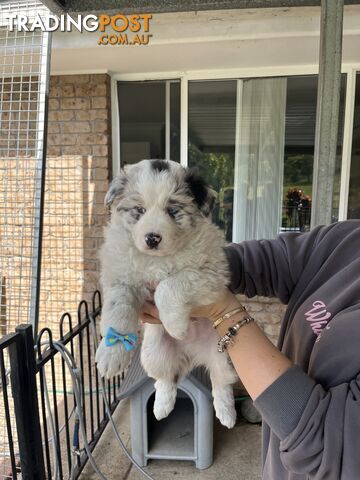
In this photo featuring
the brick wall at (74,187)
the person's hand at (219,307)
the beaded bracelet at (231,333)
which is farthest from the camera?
the brick wall at (74,187)

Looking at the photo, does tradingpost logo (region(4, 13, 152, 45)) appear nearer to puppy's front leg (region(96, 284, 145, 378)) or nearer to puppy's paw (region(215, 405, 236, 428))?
puppy's front leg (region(96, 284, 145, 378))

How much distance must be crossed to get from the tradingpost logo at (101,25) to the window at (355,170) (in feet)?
6.59

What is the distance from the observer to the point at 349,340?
0.95 m

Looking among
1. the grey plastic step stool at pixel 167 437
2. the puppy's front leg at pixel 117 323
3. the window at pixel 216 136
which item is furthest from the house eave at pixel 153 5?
the grey plastic step stool at pixel 167 437

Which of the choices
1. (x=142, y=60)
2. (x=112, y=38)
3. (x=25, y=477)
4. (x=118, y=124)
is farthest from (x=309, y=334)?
(x=118, y=124)

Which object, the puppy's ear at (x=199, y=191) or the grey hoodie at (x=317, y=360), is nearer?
the grey hoodie at (x=317, y=360)

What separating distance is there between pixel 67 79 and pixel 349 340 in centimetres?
352

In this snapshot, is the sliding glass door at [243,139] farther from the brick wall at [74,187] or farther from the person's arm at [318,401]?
the person's arm at [318,401]

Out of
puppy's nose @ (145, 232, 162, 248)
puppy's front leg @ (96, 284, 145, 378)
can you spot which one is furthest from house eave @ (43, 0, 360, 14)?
puppy's front leg @ (96, 284, 145, 378)

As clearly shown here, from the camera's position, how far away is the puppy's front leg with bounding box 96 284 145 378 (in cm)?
130

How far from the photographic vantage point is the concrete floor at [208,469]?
294 centimetres

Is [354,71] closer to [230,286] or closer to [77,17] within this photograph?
[77,17]

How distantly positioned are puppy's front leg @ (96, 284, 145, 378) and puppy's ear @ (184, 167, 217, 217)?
447mm

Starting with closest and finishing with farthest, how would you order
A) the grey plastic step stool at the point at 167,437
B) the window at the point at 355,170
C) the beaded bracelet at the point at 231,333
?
1. the beaded bracelet at the point at 231,333
2. the grey plastic step stool at the point at 167,437
3. the window at the point at 355,170
